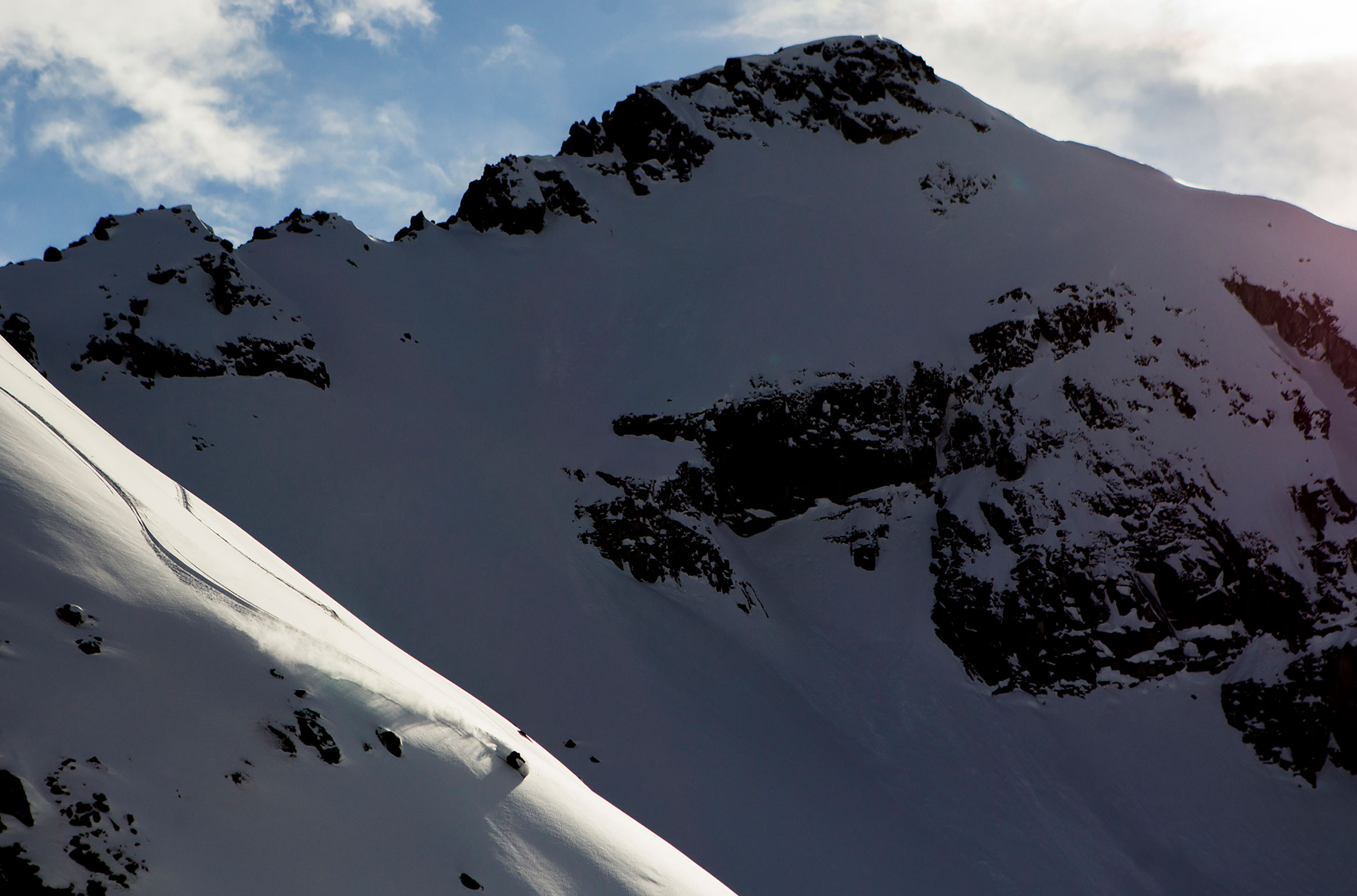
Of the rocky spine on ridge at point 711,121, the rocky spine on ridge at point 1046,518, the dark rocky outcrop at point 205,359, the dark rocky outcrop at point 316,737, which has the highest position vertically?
the rocky spine on ridge at point 711,121

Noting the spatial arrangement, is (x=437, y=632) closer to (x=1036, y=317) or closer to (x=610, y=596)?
(x=610, y=596)

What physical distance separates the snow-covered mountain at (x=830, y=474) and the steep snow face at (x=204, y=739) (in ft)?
48.5

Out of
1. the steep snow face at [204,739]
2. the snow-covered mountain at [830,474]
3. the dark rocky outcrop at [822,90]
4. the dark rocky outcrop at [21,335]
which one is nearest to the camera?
the steep snow face at [204,739]

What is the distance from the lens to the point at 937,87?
60.7 metres

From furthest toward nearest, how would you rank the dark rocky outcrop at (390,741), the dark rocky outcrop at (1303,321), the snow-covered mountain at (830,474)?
the dark rocky outcrop at (1303,321)
the snow-covered mountain at (830,474)
the dark rocky outcrop at (390,741)

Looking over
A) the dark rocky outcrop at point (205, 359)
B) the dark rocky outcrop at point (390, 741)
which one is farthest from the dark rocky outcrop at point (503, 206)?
the dark rocky outcrop at point (390, 741)

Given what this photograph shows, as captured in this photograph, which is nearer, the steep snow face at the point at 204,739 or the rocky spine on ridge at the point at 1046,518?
the steep snow face at the point at 204,739

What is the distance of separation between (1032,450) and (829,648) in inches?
563

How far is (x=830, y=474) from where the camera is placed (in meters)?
41.3

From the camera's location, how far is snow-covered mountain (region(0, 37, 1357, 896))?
96.5 feet

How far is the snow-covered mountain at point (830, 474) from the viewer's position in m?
29.4

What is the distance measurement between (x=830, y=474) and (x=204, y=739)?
114 ft

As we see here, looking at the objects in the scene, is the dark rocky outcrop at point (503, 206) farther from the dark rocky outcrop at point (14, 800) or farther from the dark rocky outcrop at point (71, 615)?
the dark rocky outcrop at point (14, 800)

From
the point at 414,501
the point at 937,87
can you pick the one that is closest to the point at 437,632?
the point at 414,501
